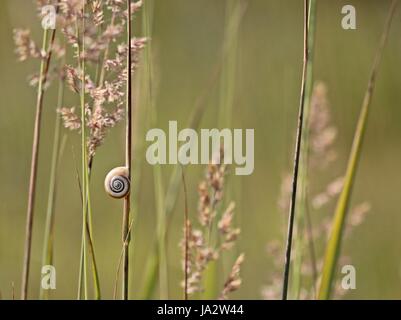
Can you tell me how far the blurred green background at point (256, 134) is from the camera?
1.83 meters

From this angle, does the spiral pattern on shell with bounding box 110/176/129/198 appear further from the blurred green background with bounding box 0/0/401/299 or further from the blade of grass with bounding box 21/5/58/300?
the blurred green background with bounding box 0/0/401/299

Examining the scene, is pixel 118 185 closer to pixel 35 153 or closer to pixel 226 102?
pixel 35 153

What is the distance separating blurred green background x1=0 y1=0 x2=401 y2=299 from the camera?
1.83 m

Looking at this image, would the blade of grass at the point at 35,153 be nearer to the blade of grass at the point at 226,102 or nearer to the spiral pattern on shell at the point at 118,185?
the spiral pattern on shell at the point at 118,185

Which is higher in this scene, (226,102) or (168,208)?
(226,102)

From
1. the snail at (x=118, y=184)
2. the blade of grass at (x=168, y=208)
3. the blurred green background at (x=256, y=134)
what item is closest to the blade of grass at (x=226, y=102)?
the blade of grass at (x=168, y=208)

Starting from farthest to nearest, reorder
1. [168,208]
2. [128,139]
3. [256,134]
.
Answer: [256,134]
[168,208]
[128,139]

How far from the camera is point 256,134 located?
235 cm

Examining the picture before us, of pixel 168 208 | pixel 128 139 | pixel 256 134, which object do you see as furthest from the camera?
pixel 256 134

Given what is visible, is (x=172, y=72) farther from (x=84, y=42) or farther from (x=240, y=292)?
(x=84, y=42)

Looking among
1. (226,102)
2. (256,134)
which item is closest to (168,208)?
(226,102)

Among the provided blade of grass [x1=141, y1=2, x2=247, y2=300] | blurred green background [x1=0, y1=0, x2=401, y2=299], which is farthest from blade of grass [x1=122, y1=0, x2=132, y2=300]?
blurred green background [x1=0, y1=0, x2=401, y2=299]

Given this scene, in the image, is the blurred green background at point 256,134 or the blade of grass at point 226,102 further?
the blurred green background at point 256,134

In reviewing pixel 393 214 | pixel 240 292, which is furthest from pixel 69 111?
pixel 393 214
